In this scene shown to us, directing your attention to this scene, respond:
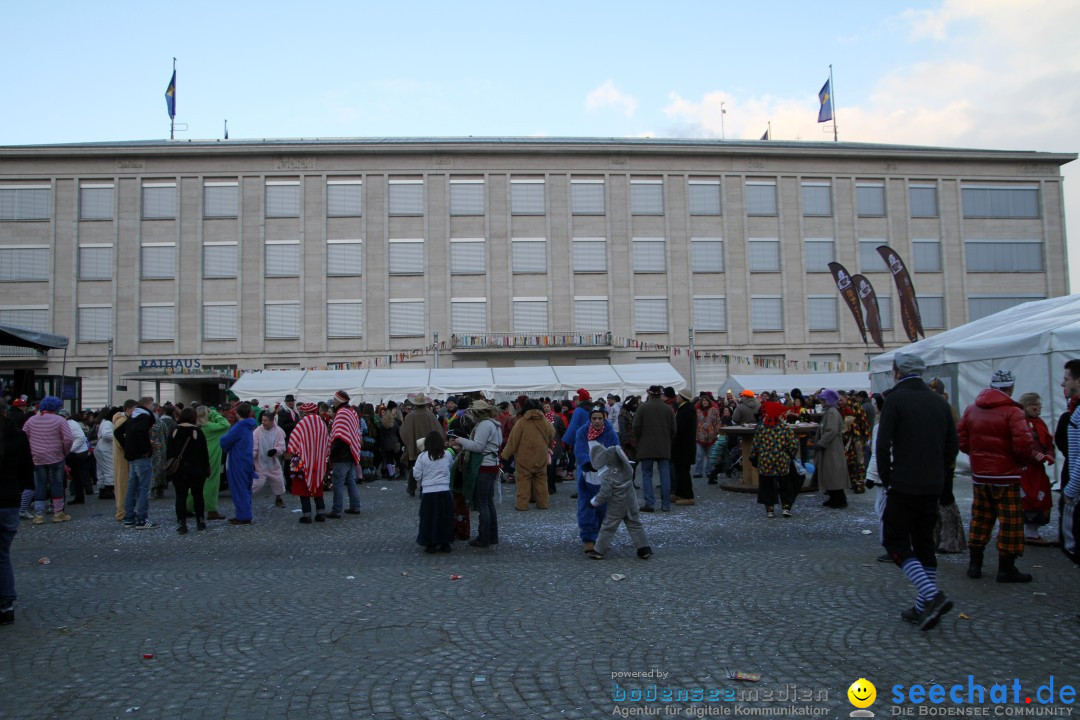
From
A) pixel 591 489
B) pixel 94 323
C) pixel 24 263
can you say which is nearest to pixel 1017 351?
pixel 591 489

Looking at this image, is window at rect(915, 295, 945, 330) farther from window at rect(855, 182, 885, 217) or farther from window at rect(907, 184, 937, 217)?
window at rect(855, 182, 885, 217)

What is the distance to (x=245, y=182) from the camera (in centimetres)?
4184

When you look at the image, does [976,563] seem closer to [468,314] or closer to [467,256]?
[468,314]

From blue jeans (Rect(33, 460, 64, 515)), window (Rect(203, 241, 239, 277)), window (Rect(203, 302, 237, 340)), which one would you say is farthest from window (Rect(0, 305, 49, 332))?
blue jeans (Rect(33, 460, 64, 515))

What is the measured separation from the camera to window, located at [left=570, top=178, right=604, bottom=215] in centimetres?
4266

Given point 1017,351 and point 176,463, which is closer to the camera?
point 176,463

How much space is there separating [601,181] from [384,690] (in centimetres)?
4036

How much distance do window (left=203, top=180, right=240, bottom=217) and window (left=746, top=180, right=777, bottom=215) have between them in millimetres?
27452

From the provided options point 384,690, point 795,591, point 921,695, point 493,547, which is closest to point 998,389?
point 795,591

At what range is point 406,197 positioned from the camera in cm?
4216

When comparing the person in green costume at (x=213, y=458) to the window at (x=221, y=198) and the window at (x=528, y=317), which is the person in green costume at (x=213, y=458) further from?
the window at (x=221, y=198)

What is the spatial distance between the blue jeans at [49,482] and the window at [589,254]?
105 ft

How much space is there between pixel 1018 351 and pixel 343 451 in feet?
37.0

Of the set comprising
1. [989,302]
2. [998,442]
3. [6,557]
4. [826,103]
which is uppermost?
[826,103]
